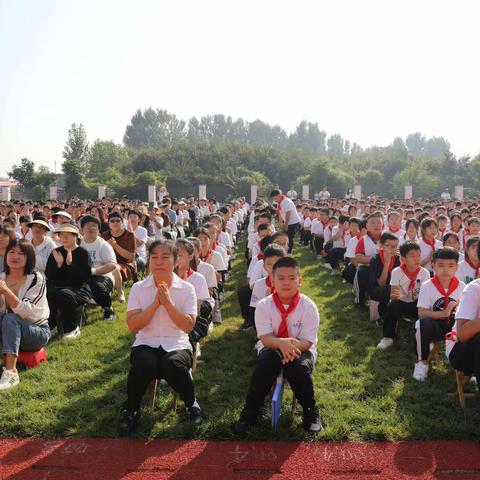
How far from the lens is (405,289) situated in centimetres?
604

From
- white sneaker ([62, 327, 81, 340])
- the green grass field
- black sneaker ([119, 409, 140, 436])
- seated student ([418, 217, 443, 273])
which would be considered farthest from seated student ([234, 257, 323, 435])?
seated student ([418, 217, 443, 273])

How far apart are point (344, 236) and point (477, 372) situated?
7.45 meters

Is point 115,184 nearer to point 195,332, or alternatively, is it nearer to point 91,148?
point 91,148

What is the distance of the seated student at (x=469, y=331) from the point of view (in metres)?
4.03

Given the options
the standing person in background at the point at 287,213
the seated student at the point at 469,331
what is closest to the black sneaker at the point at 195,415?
the seated student at the point at 469,331

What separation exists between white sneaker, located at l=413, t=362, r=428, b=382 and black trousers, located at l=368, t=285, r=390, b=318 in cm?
162

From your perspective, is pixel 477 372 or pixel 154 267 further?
pixel 154 267

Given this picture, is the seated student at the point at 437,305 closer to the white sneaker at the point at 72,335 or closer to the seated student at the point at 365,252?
the seated student at the point at 365,252

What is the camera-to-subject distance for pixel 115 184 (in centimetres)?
3962

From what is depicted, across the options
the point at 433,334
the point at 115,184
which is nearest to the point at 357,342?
the point at 433,334

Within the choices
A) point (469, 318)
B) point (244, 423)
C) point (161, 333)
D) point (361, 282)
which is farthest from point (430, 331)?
point (361, 282)

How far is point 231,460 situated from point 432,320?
253cm

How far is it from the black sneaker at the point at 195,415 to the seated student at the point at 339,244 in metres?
7.23

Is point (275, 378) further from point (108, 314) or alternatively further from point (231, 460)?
point (108, 314)
